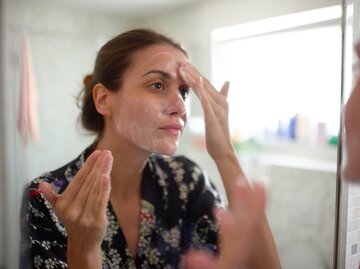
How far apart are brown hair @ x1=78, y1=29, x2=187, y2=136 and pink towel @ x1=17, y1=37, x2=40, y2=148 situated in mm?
95

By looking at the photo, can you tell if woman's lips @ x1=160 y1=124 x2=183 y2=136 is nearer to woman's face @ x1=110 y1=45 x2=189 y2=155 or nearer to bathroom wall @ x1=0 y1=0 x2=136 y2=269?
woman's face @ x1=110 y1=45 x2=189 y2=155

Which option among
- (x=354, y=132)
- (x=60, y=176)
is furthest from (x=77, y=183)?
(x=354, y=132)

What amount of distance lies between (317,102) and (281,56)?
175 millimetres

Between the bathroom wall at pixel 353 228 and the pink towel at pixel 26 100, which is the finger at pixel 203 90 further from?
the bathroom wall at pixel 353 228

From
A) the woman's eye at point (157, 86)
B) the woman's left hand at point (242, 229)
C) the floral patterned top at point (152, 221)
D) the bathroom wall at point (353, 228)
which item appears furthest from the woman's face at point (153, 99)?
the bathroom wall at point (353, 228)

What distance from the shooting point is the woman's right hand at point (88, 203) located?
1.80ft

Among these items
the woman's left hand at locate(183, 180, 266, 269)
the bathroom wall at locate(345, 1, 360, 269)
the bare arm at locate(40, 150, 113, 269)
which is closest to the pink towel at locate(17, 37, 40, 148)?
the bare arm at locate(40, 150, 113, 269)

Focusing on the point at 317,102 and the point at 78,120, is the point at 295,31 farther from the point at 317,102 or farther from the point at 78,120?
the point at 78,120

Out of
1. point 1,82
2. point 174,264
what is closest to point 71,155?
point 1,82

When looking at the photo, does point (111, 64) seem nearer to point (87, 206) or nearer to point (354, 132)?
point (87, 206)

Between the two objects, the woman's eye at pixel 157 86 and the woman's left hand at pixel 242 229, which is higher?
the woman's eye at pixel 157 86

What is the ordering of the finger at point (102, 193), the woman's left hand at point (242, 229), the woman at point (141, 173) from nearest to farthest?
the woman's left hand at point (242, 229)
the finger at point (102, 193)
the woman at point (141, 173)

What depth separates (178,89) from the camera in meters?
0.76

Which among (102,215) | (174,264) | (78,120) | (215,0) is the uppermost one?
(215,0)
